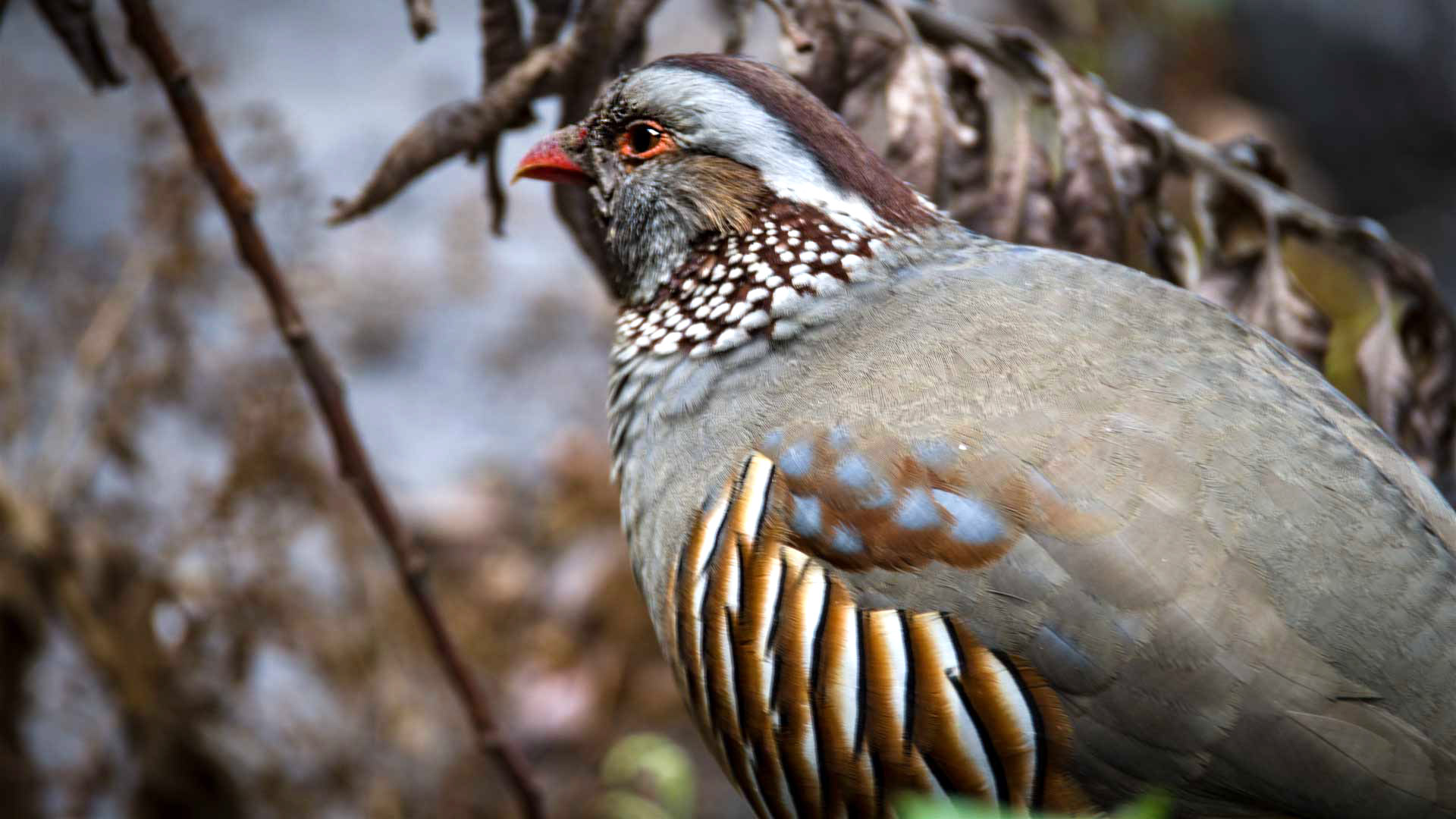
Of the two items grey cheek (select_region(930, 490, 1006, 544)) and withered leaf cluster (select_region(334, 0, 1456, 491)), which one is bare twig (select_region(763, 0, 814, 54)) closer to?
withered leaf cluster (select_region(334, 0, 1456, 491))

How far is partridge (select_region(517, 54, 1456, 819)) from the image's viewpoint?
5.91ft

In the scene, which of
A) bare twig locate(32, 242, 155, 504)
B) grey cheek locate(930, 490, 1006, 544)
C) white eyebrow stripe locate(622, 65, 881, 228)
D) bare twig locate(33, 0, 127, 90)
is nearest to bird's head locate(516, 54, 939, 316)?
white eyebrow stripe locate(622, 65, 881, 228)

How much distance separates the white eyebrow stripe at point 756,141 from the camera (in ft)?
7.70

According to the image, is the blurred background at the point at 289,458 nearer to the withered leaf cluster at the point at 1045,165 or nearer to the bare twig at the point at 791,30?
the withered leaf cluster at the point at 1045,165

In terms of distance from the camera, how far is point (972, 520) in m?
1.92

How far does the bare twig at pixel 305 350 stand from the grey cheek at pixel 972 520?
4.21 ft

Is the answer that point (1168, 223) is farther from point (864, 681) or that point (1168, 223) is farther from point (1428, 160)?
point (1428, 160)

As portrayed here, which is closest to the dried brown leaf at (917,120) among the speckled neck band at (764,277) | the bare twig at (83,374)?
the speckled neck band at (764,277)

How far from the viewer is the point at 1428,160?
10.8 m

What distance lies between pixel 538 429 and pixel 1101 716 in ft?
14.6

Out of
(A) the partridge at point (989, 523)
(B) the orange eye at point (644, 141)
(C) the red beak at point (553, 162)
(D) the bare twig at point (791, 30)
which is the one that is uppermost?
(D) the bare twig at point (791, 30)

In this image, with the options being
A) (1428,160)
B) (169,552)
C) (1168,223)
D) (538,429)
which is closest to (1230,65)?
(1428,160)

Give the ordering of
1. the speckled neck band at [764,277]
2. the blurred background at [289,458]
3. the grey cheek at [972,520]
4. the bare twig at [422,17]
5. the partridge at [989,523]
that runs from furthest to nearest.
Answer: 1. the blurred background at [289,458]
2. the bare twig at [422,17]
3. the speckled neck band at [764,277]
4. the grey cheek at [972,520]
5. the partridge at [989,523]

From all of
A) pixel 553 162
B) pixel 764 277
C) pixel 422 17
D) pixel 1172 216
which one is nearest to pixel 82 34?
pixel 422 17
